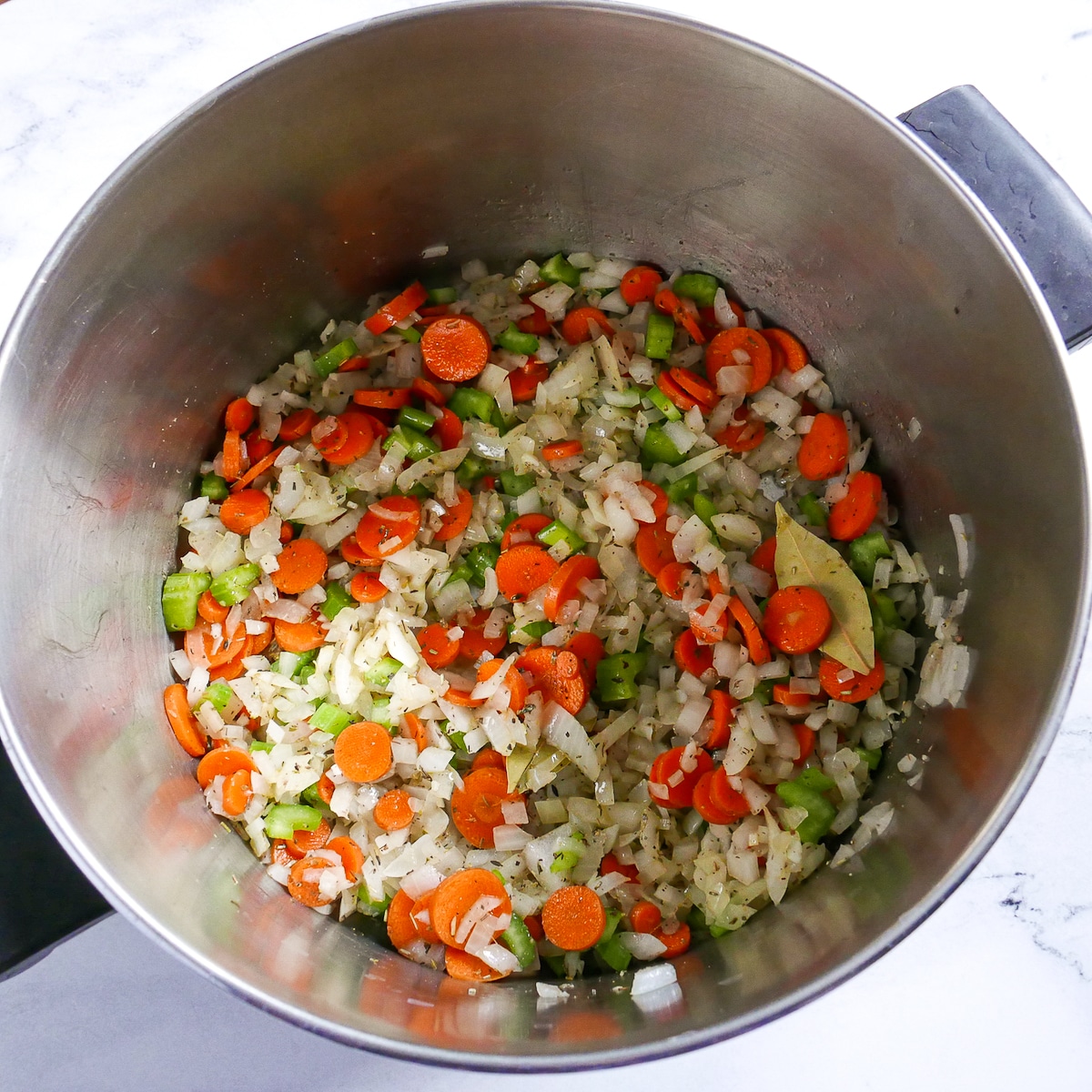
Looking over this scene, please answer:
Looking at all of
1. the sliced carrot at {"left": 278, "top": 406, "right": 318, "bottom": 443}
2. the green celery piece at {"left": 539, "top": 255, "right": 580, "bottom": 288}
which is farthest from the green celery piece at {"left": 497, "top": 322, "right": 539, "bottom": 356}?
the sliced carrot at {"left": 278, "top": 406, "right": 318, "bottom": 443}

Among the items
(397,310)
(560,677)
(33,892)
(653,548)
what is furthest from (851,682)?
(33,892)

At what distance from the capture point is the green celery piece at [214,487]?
207 cm

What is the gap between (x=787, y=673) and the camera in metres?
1.99

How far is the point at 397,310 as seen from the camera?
2.15 metres

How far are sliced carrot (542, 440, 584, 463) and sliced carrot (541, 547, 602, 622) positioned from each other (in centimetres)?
23

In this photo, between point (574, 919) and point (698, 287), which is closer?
point (574, 919)

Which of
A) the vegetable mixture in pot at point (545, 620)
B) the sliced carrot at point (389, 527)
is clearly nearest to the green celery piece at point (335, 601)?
the vegetable mixture in pot at point (545, 620)

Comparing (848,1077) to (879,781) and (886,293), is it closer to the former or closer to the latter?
(879,781)

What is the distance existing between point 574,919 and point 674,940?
0.21m

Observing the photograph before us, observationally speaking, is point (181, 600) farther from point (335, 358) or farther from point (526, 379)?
point (526, 379)

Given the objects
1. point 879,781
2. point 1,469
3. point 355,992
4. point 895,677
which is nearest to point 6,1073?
point 355,992

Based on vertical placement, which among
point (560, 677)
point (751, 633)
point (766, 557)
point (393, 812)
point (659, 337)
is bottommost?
point (393, 812)

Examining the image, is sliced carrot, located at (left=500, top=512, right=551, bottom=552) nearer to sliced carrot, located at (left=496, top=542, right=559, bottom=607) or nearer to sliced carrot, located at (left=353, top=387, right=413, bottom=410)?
sliced carrot, located at (left=496, top=542, right=559, bottom=607)

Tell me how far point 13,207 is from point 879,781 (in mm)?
2458
